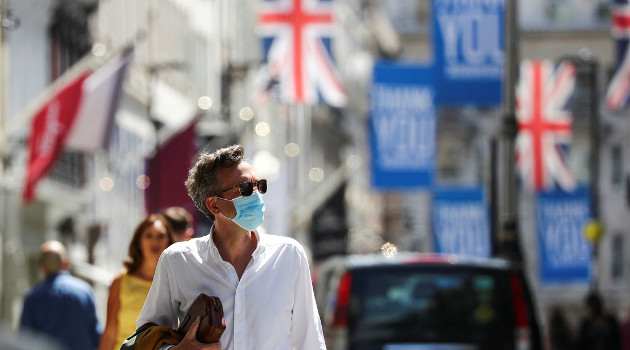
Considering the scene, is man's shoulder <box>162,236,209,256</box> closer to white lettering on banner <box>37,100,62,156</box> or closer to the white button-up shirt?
the white button-up shirt

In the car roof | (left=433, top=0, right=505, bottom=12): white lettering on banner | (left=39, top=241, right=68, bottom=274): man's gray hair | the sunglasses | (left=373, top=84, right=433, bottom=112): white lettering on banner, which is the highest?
(left=433, top=0, right=505, bottom=12): white lettering on banner

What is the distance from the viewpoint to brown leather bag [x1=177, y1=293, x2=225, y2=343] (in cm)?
450

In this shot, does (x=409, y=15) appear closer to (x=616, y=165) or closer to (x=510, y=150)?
(x=616, y=165)

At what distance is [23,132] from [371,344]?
44.7 feet

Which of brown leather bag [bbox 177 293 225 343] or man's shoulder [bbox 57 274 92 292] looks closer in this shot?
brown leather bag [bbox 177 293 225 343]

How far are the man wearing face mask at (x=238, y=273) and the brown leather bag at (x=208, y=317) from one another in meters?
0.13

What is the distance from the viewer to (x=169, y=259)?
15.6 ft

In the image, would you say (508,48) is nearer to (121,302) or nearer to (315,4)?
(315,4)

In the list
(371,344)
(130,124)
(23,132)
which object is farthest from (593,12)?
(371,344)

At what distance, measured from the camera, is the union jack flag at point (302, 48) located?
23672 mm

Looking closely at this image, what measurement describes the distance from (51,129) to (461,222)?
41.4ft

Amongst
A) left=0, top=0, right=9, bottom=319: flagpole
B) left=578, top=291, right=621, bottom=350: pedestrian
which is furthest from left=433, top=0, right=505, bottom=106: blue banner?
left=0, top=0, right=9, bottom=319: flagpole

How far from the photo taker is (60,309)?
9.34 metres

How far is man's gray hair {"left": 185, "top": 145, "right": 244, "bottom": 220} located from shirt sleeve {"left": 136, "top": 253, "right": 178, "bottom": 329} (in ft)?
0.85
